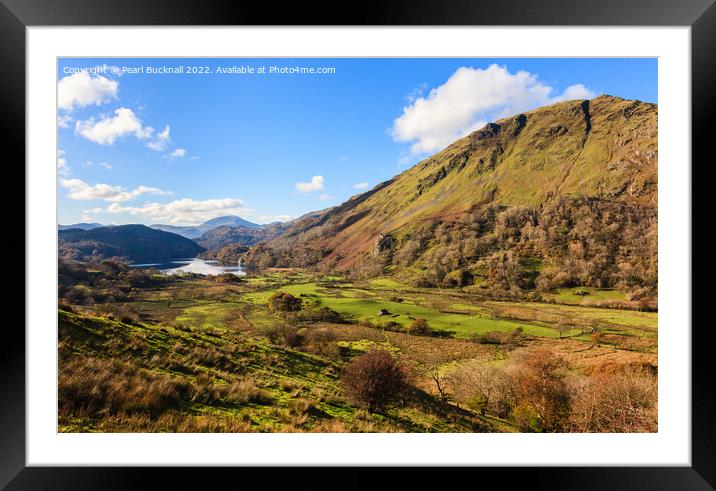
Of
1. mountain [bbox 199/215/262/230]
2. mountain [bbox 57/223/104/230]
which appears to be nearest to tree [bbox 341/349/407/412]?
mountain [bbox 199/215/262/230]

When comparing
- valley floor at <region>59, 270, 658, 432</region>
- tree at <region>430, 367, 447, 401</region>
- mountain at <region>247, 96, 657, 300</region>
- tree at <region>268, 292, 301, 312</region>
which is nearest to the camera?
valley floor at <region>59, 270, 658, 432</region>

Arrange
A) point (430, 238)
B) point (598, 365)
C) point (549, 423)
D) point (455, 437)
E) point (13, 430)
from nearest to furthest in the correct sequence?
point (13, 430) → point (455, 437) → point (549, 423) → point (598, 365) → point (430, 238)

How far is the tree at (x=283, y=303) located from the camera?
13.2 ft

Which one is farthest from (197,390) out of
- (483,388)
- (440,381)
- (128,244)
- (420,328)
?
(483,388)

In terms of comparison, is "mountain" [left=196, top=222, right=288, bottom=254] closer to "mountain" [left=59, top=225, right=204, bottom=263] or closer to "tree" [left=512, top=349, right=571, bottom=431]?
"mountain" [left=59, top=225, right=204, bottom=263]

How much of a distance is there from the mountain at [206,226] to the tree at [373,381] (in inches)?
105

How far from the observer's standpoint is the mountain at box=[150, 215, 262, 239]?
388 centimetres

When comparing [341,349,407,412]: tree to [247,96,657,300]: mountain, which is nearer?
[341,349,407,412]: tree

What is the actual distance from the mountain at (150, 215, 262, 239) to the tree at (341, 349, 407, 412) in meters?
2.66

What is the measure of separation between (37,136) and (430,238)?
5397 millimetres

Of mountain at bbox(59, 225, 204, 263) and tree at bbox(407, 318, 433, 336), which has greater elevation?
mountain at bbox(59, 225, 204, 263)
